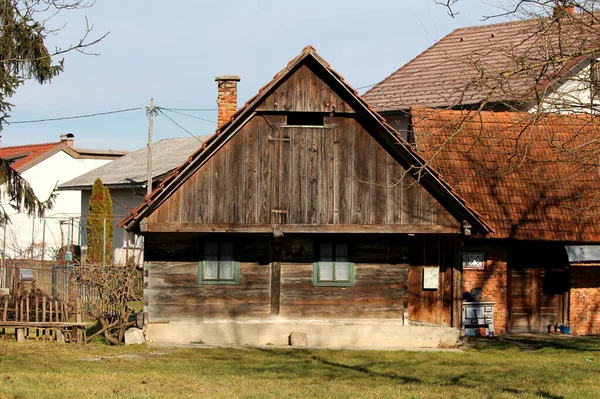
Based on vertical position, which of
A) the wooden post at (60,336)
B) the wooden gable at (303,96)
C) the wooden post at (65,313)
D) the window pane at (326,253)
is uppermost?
the wooden gable at (303,96)

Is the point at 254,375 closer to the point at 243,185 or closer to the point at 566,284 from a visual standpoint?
the point at 243,185

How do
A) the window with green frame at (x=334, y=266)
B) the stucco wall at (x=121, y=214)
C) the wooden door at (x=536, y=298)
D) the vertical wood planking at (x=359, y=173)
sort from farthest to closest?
the stucco wall at (x=121, y=214)
the wooden door at (x=536, y=298)
the window with green frame at (x=334, y=266)
the vertical wood planking at (x=359, y=173)

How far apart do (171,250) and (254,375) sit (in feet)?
20.0

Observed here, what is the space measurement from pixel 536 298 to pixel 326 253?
695cm

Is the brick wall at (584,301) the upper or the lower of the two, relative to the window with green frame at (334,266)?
lower

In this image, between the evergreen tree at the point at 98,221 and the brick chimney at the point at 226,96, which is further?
the evergreen tree at the point at 98,221

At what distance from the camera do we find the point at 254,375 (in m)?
16.1

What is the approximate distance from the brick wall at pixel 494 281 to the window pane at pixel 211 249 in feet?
22.9

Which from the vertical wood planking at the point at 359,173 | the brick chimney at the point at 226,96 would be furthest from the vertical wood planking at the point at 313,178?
the brick chimney at the point at 226,96

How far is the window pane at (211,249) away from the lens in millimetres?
21547

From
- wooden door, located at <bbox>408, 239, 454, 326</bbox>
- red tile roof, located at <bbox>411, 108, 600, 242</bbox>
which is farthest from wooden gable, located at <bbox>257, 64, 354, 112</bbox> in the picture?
wooden door, located at <bbox>408, 239, 454, 326</bbox>

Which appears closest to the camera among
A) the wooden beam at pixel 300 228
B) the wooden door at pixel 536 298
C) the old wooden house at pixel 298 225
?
the wooden beam at pixel 300 228

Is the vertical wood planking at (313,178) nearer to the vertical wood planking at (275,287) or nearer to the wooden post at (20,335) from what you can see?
the vertical wood planking at (275,287)

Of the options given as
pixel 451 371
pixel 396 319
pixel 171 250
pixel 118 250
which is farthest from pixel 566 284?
pixel 118 250
